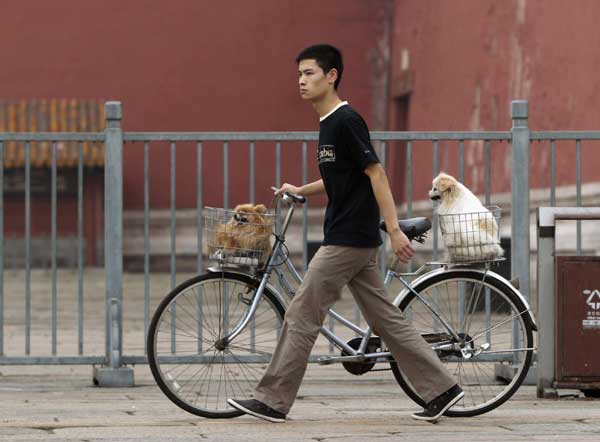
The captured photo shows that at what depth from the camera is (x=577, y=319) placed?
788 cm

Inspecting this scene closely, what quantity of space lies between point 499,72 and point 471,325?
1369cm

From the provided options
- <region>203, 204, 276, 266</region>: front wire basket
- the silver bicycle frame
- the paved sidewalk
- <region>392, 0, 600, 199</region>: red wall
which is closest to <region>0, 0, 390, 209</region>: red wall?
<region>392, 0, 600, 199</region>: red wall

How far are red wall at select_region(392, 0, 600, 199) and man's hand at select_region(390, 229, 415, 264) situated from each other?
7661 millimetres

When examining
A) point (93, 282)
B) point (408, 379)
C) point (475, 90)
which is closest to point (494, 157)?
point (475, 90)

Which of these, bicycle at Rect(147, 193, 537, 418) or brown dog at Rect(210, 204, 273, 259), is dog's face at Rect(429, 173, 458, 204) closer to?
bicycle at Rect(147, 193, 537, 418)

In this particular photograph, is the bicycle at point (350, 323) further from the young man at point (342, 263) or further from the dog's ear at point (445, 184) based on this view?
the dog's ear at point (445, 184)

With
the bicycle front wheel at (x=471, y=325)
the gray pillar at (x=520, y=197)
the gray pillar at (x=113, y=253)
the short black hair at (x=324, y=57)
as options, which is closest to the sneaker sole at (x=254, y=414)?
the bicycle front wheel at (x=471, y=325)

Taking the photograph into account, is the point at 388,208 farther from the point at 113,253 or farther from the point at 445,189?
the point at 113,253

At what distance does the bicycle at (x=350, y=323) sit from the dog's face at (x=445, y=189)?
1.14 ft

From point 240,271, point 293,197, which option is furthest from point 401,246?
point 240,271

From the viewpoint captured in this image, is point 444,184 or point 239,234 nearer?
point 239,234

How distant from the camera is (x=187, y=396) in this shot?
7.26m

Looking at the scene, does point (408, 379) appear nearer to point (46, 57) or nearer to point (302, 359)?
point (302, 359)

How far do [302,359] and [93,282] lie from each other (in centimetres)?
1569
